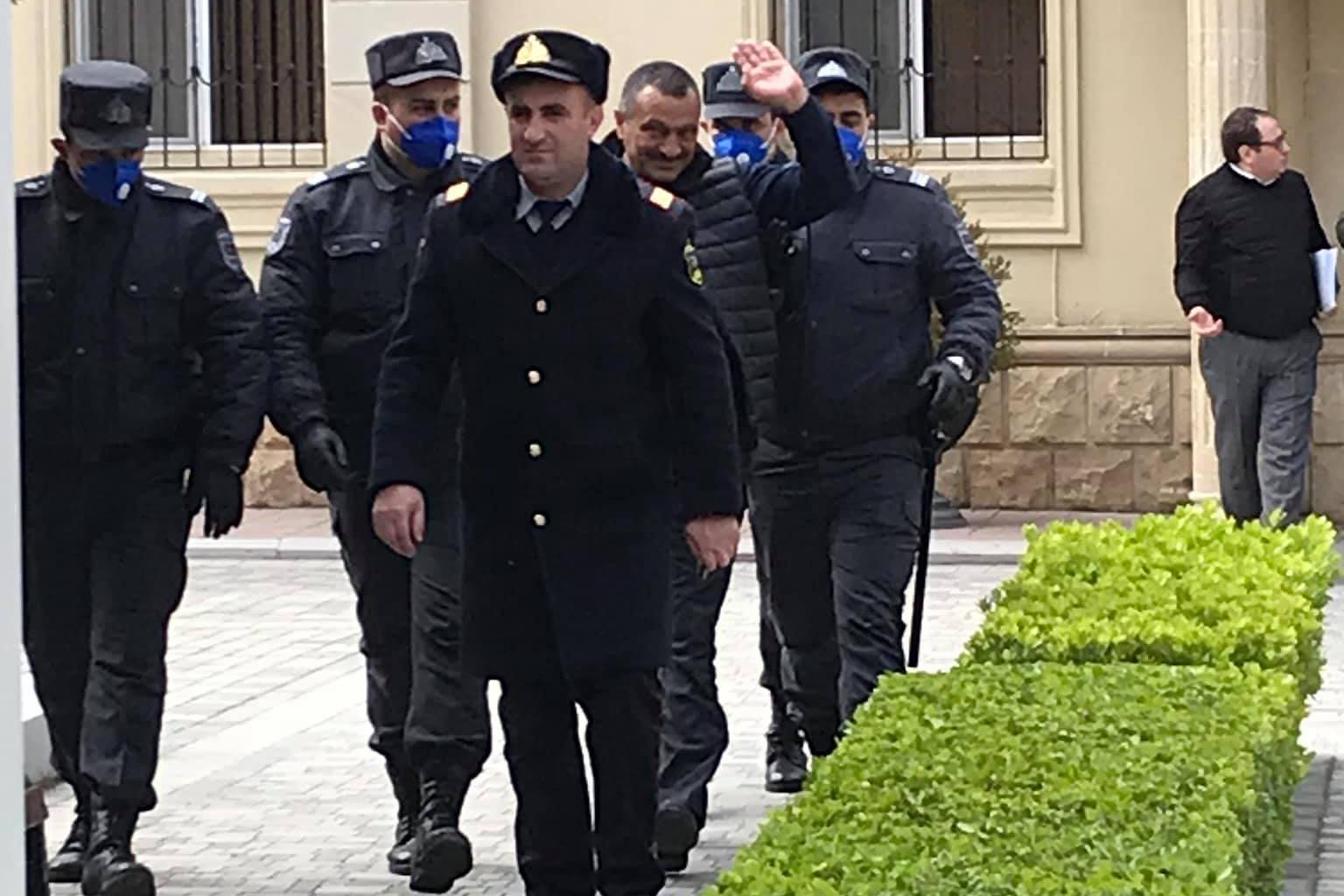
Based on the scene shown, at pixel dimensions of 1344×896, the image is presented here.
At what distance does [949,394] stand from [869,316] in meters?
0.33

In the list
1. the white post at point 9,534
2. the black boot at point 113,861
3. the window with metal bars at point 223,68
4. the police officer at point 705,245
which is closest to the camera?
the white post at point 9,534

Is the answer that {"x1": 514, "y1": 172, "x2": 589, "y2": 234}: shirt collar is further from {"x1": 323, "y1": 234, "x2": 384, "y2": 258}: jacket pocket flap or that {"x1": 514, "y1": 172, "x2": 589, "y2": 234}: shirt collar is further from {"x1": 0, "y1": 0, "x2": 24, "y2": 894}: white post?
{"x1": 0, "y1": 0, "x2": 24, "y2": 894}: white post

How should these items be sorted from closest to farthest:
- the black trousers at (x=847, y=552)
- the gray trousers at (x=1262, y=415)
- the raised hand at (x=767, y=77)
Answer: the raised hand at (x=767, y=77)
the black trousers at (x=847, y=552)
the gray trousers at (x=1262, y=415)

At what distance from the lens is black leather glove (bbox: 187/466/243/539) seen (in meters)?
6.98

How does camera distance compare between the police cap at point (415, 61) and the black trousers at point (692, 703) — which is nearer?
the police cap at point (415, 61)

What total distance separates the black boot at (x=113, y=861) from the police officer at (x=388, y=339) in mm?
642

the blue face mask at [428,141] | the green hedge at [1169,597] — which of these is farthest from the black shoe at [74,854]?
the green hedge at [1169,597]

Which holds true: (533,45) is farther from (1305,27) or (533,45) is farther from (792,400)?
(1305,27)

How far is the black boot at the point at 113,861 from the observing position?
693 cm

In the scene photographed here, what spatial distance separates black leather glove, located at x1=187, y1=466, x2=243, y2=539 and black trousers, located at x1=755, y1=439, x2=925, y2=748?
5.23 ft

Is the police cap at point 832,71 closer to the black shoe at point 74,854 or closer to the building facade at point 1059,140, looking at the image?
the black shoe at point 74,854

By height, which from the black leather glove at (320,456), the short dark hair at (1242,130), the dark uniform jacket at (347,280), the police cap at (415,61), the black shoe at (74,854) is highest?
the short dark hair at (1242,130)

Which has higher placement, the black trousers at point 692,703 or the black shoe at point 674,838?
the black trousers at point 692,703

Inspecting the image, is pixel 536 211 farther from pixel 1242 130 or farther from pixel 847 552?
pixel 1242 130
